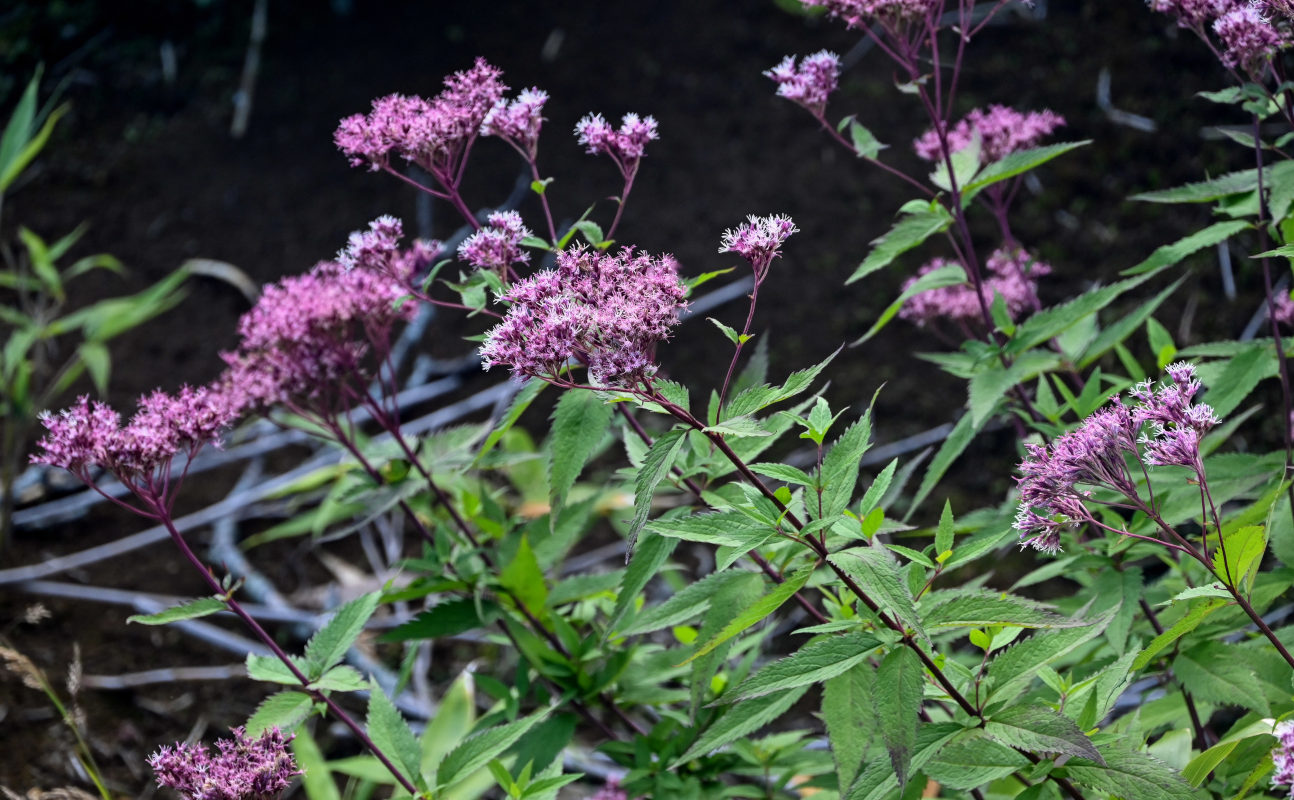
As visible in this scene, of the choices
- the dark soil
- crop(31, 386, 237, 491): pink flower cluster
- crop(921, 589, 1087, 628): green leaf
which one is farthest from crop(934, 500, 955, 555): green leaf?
the dark soil

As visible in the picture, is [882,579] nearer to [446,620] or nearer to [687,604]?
[687,604]

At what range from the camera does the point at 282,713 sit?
1.77m

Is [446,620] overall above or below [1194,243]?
above

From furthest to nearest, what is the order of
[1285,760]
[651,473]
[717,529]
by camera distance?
[717,529], [651,473], [1285,760]

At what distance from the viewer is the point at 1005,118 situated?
2.44 m

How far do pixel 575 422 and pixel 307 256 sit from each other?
3.28 metres

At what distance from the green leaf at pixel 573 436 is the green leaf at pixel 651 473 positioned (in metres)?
0.30

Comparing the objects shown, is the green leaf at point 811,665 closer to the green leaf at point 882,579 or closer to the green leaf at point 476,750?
the green leaf at point 882,579

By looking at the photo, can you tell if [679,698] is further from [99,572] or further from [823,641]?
[99,572]

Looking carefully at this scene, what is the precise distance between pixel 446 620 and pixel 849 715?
86cm

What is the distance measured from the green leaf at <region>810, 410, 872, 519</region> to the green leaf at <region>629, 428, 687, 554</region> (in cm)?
25

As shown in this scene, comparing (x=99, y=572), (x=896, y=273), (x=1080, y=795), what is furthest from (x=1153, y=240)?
(x=99, y=572)

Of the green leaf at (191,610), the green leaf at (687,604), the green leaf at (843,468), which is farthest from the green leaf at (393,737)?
the green leaf at (843,468)

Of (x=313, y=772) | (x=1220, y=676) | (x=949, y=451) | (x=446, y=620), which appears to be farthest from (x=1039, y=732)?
(x=313, y=772)
